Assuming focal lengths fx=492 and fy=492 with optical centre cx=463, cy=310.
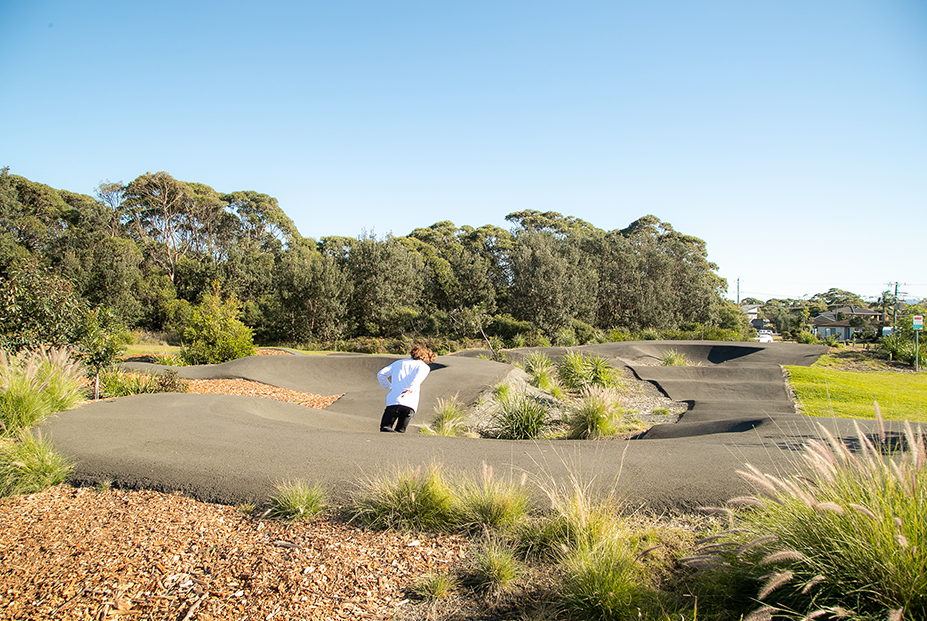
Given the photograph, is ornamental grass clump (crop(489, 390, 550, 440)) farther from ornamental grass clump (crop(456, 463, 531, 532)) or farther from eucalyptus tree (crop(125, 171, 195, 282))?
eucalyptus tree (crop(125, 171, 195, 282))

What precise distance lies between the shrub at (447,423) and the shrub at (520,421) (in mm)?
587

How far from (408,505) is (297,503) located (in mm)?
948

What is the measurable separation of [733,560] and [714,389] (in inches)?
491

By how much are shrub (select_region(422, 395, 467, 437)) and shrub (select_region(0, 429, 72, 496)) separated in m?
4.77

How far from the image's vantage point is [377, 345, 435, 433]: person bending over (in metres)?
6.96

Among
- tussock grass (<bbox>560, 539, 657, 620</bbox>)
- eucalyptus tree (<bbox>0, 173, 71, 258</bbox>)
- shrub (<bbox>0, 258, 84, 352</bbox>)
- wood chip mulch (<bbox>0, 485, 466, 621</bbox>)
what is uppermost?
eucalyptus tree (<bbox>0, 173, 71, 258</bbox>)

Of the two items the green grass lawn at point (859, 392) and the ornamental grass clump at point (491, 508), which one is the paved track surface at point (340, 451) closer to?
the ornamental grass clump at point (491, 508)

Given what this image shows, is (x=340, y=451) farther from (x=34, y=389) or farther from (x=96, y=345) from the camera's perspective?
(x=96, y=345)

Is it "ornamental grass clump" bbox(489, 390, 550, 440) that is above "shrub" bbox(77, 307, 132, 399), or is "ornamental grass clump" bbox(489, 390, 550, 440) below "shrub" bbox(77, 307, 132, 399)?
below

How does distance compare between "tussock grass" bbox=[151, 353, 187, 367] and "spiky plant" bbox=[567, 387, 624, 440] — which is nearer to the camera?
"spiky plant" bbox=[567, 387, 624, 440]

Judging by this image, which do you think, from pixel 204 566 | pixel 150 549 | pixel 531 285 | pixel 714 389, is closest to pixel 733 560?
pixel 204 566

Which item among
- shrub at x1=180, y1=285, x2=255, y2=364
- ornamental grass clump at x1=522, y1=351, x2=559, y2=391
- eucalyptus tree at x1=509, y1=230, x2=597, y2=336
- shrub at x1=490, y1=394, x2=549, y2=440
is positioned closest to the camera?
shrub at x1=490, y1=394, x2=549, y2=440

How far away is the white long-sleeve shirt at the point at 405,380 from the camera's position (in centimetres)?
696

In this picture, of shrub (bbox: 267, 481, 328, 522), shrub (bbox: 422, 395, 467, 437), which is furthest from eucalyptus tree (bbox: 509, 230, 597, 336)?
shrub (bbox: 267, 481, 328, 522)
